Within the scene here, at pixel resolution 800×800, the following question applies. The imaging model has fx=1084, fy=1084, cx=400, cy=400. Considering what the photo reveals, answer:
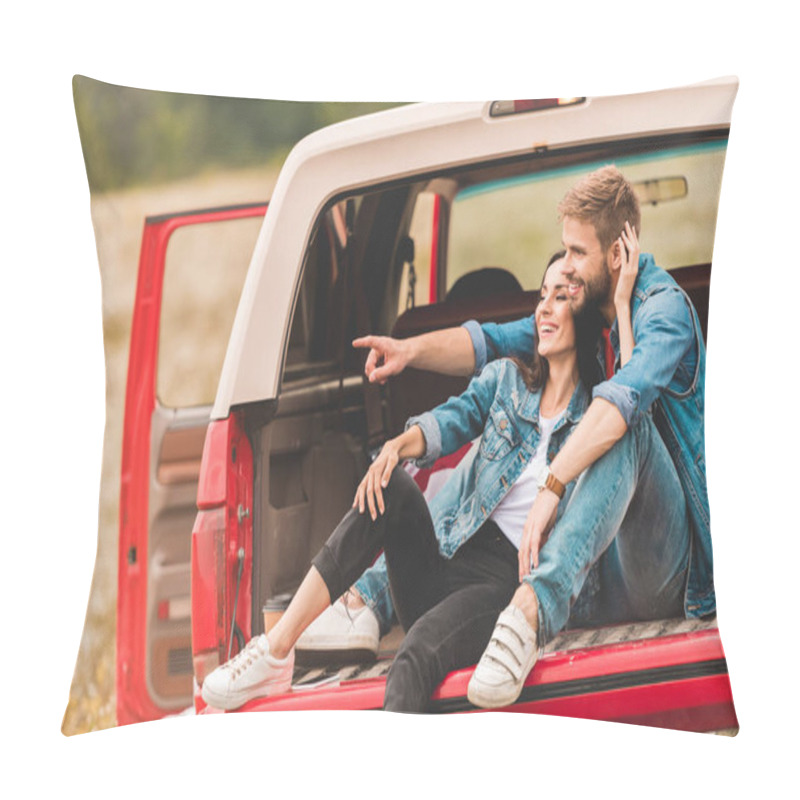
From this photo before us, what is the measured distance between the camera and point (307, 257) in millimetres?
2396

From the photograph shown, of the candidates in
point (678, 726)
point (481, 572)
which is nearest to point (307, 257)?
point (481, 572)

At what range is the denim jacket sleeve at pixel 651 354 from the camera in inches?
93.3

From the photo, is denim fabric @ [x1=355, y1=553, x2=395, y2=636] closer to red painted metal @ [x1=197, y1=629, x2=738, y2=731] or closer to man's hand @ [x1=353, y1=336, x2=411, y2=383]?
red painted metal @ [x1=197, y1=629, x2=738, y2=731]

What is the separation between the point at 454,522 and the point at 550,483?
229 millimetres

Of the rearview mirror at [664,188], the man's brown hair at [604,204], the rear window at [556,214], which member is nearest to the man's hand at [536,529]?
the rear window at [556,214]

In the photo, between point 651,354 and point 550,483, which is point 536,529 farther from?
point 651,354

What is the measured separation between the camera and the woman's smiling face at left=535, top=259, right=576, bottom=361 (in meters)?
2.41

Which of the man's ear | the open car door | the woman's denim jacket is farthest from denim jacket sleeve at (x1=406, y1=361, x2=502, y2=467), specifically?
the open car door

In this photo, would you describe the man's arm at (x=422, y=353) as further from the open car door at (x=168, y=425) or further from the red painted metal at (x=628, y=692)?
the red painted metal at (x=628, y=692)

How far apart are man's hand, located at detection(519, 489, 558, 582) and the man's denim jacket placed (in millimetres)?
245

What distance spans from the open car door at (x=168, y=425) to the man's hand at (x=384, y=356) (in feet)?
1.03

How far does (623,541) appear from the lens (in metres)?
2.37

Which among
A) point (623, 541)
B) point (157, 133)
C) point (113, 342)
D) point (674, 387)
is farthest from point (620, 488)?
point (157, 133)

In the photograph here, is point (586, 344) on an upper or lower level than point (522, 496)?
upper
